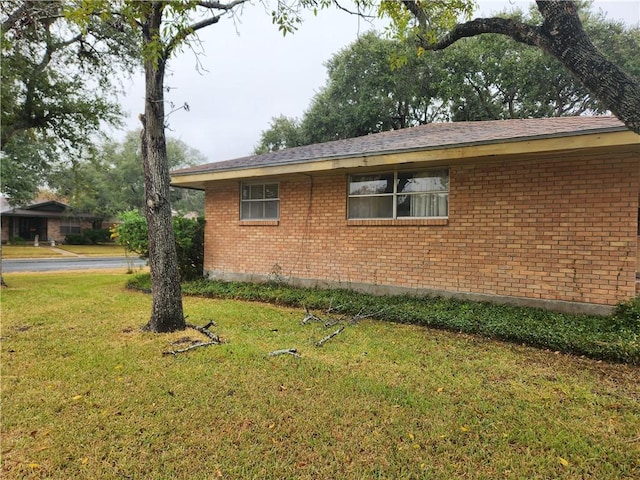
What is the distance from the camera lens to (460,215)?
696 centimetres

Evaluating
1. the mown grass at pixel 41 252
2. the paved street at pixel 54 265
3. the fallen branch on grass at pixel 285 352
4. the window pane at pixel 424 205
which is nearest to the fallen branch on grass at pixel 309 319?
the fallen branch on grass at pixel 285 352

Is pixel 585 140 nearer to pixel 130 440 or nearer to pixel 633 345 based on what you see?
pixel 633 345

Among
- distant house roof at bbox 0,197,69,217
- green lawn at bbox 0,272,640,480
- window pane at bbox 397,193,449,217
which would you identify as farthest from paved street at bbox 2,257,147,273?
distant house roof at bbox 0,197,69,217

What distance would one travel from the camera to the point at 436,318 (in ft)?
19.2

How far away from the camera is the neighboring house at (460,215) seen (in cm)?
573

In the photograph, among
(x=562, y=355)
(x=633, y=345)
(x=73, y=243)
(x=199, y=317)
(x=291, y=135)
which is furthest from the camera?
(x=73, y=243)

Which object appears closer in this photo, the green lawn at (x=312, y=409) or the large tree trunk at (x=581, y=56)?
the green lawn at (x=312, y=409)

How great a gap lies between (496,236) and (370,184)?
278cm

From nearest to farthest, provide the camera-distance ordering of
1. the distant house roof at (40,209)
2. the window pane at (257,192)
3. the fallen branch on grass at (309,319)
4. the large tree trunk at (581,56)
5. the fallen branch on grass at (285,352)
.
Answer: the large tree trunk at (581,56) → the fallen branch on grass at (285,352) → the fallen branch on grass at (309,319) → the window pane at (257,192) → the distant house roof at (40,209)

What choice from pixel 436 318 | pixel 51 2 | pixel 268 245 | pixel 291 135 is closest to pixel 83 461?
pixel 436 318

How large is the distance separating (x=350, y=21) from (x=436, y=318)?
5.03 meters

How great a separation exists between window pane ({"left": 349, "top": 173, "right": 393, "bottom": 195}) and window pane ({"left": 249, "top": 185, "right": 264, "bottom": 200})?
8.55ft

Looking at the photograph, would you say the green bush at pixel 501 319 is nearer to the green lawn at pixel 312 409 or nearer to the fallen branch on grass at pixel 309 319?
the green lawn at pixel 312 409

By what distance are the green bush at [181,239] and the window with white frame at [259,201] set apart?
180 centimetres
